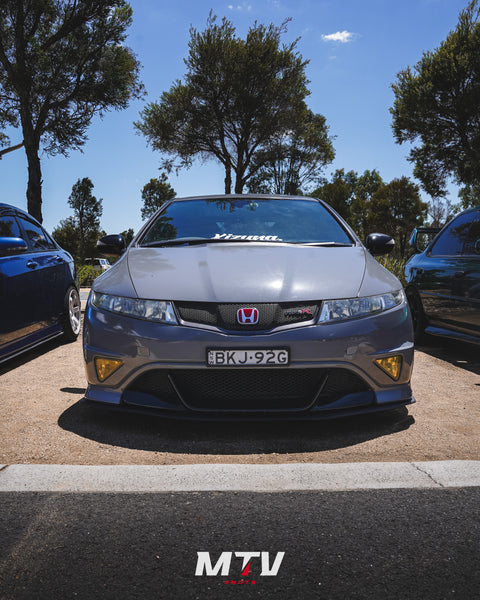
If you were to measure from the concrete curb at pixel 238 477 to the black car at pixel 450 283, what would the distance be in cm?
273

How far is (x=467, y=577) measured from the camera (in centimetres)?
174

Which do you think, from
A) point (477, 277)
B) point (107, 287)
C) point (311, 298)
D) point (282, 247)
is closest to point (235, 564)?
point (311, 298)

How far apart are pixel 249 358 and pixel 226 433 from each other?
1.93 feet

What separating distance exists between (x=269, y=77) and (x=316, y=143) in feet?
20.1

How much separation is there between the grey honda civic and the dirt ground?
7.1 inches

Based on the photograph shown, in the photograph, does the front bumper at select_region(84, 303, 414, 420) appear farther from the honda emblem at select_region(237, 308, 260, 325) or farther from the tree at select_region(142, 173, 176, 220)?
the tree at select_region(142, 173, 176, 220)

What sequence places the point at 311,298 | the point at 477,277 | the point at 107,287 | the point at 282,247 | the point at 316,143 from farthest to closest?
the point at 316,143 < the point at 477,277 < the point at 282,247 < the point at 107,287 < the point at 311,298

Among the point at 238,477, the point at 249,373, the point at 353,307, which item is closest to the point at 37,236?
the point at 249,373

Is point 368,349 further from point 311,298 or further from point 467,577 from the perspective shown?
point 467,577

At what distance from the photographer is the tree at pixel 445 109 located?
2159 cm

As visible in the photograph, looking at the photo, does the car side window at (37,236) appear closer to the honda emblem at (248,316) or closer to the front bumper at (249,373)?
the front bumper at (249,373)

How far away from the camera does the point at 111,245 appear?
4594 mm

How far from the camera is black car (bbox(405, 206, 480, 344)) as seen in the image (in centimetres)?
517

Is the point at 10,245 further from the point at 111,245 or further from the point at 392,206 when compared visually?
the point at 392,206
